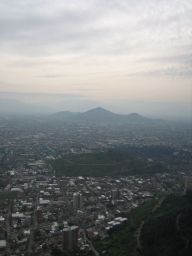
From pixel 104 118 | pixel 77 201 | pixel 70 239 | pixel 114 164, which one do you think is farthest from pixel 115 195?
pixel 104 118

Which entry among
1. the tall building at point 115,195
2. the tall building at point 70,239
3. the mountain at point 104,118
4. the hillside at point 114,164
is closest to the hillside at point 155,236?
the tall building at point 70,239

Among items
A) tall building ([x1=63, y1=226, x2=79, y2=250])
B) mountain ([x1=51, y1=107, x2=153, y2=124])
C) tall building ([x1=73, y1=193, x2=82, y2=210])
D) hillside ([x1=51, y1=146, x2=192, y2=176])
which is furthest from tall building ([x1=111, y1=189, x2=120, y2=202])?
mountain ([x1=51, y1=107, x2=153, y2=124])

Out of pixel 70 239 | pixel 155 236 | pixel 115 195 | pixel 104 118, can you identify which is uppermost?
pixel 104 118

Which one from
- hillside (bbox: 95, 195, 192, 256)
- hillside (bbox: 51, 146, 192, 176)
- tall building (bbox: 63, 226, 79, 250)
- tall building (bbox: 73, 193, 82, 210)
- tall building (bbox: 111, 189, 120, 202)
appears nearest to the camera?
hillside (bbox: 95, 195, 192, 256)

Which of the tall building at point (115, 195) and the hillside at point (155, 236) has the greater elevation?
the hillside at point (155, 236)

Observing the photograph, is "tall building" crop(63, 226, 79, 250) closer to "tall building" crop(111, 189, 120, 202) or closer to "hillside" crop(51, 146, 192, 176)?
"tall building" crop(111, 189, 120, 202)

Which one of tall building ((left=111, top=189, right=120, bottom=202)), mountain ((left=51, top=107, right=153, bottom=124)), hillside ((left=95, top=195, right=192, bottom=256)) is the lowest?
tall building ((left=111, top=189, right=120, bottom=202))

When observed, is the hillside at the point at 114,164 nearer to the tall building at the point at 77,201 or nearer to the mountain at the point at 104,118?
the tall building at the point at 77,201

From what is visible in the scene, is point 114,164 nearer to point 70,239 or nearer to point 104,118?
point 70,239
